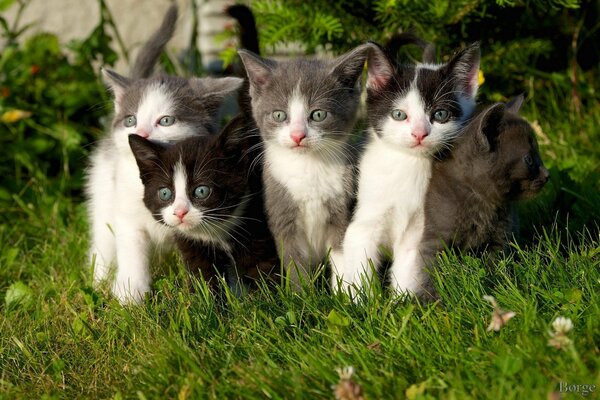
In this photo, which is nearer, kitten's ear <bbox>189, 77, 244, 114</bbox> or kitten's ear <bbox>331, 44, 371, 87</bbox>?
kitten's ear <bbox>331, 44, 371, 87</bbox>

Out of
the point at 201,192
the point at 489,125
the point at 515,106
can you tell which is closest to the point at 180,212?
the point at 201,192

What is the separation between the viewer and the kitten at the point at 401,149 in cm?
286

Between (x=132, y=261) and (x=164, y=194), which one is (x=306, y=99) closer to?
(x=164, y=194)

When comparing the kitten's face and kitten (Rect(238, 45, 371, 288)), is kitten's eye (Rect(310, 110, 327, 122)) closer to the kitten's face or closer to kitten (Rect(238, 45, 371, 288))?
kitten (Rect(238, 45, 371, 288))

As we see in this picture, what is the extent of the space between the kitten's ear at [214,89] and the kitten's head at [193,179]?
34 centimetres

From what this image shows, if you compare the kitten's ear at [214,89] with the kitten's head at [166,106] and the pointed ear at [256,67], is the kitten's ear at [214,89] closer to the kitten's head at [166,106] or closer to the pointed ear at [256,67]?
the kitten's head at [166,106]

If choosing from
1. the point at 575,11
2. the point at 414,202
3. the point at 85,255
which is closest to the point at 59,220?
the point at 85,255

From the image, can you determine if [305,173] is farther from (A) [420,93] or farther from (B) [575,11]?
(B) [575,11]

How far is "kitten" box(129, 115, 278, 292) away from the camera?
9.71 ft

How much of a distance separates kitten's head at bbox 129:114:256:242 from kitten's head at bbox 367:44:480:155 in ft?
2.00

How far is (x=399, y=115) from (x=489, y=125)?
366 mm

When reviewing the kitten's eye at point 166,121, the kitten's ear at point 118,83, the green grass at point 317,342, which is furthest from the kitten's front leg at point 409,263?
the kitten's ear at point 118,83

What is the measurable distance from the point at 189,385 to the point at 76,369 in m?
0.59

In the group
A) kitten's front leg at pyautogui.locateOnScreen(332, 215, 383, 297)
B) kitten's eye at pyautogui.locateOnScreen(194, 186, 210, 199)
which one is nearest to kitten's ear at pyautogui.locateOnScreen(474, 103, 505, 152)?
kitten's front leg at pyautogui.locateOnScreen(332, 215, 383, 297)
